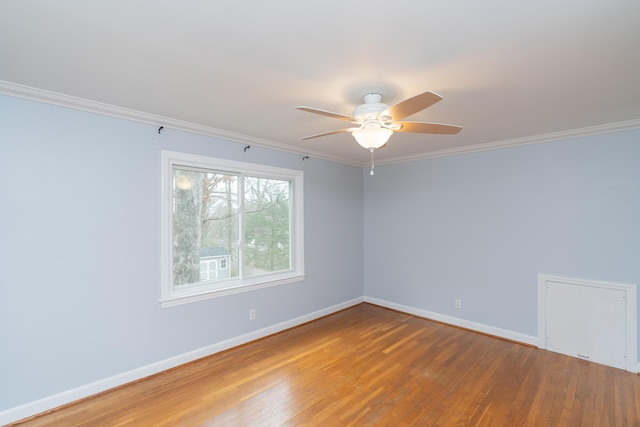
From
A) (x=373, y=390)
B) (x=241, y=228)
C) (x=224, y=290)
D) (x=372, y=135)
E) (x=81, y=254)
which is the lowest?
(x=373, y=390)

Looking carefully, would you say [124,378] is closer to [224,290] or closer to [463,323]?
[224,290]

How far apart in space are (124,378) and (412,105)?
124 inches

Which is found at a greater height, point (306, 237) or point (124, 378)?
point (306, 237)

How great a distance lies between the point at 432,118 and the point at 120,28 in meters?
2.39

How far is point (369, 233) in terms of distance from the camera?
16.8 feet

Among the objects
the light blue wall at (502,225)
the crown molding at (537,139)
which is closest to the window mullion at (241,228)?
the light blue wall at (502,225)

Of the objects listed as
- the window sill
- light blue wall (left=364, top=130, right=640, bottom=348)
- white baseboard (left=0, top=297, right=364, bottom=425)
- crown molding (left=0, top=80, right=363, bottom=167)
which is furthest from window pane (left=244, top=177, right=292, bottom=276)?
light blue wall (left=364, top=130, right=640, bottom=348)

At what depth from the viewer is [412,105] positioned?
175 centimetres

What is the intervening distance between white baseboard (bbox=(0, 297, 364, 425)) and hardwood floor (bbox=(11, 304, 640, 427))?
68 millimetres

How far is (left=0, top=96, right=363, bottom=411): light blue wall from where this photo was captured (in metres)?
2.19

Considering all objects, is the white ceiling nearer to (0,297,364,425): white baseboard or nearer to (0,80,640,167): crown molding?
(0,80,640,167): crown molding

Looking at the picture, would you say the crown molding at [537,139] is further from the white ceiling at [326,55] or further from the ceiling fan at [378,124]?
the ceiling fan at [378,124]

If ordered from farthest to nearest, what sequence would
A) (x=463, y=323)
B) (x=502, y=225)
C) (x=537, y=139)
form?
(x=463, y=323) → (x=502, y=225) → (x=537, y=139)

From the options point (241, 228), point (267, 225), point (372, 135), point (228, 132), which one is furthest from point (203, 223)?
point (372, 135)
